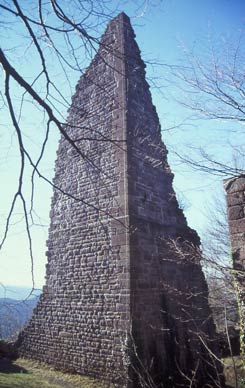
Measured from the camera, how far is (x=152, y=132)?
348 inches

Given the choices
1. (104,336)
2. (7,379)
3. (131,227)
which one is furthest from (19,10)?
(7,379)

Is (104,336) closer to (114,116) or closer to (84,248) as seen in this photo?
(84,248)

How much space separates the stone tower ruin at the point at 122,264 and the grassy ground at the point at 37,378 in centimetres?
20

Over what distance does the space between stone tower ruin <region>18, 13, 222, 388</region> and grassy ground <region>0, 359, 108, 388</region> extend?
0.20m

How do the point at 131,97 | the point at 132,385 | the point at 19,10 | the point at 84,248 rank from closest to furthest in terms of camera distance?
the point at 19,10
the point at 132,385
the point at 84,248
the point at 131,97

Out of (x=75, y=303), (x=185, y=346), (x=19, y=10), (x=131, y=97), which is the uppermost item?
(x=131, y=97)

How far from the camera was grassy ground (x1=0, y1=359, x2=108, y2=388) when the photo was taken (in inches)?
244

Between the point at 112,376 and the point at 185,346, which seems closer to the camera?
the point at 112,376

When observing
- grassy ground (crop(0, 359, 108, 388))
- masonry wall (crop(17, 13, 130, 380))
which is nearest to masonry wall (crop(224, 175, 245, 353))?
masonry wall (crop(17, 13, 130, 380))

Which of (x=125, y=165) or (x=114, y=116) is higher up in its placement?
(x=114, y=116)

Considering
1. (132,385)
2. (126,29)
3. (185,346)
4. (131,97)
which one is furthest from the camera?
(126,29)

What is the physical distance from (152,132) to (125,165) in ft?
6.26

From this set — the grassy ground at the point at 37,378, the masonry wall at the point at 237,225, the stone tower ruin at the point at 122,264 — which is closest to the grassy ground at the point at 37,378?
the grassy ground at the point at 37,378

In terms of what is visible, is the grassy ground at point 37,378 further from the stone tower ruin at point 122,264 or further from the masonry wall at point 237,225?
the masonry wall at point 237,225
